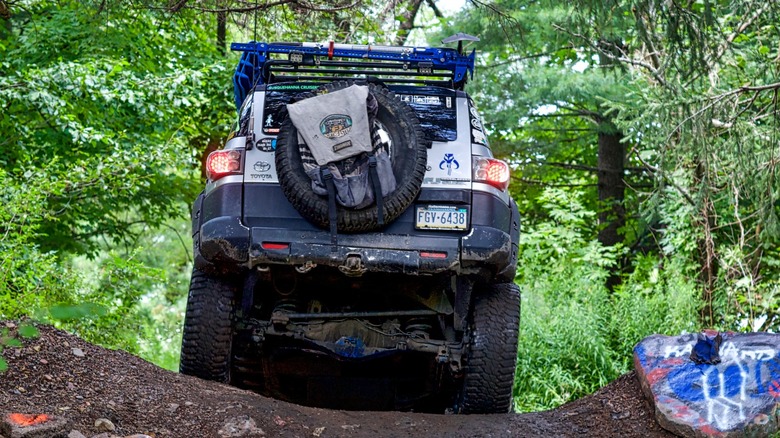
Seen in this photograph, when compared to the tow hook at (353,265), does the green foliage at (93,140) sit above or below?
above

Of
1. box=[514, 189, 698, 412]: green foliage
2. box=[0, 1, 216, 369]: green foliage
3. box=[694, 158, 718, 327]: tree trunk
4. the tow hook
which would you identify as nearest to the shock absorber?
the tow hook

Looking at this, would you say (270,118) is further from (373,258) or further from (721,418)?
(721,418)

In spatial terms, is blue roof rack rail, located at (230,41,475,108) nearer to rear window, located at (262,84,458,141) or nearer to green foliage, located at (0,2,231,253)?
rear window, located at (262,84,458,141)

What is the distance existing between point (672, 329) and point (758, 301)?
1.38 meters

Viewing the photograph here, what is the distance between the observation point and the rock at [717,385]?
6.02m

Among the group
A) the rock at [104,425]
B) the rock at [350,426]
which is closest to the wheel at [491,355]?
the rock at [350,426]

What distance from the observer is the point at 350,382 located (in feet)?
25.3

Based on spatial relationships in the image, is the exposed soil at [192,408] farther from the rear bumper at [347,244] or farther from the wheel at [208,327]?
the rear bumper at [347,244]

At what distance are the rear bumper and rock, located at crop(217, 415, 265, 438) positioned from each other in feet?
3.50

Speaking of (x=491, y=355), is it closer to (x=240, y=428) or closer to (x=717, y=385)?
(x=717, y=385)

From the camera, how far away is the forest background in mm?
8953

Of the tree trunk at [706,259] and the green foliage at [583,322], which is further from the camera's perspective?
the tree trunk at [706,259]

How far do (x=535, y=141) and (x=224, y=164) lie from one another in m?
11.7

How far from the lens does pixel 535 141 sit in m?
17.7
